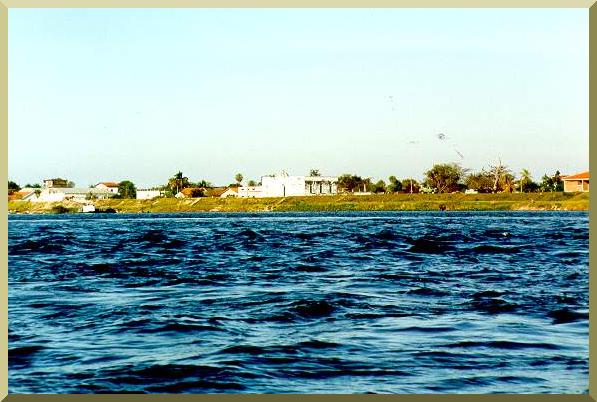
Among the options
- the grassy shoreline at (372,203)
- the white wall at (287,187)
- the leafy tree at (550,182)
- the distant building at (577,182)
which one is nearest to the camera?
the grassy shoreline at (372,203)

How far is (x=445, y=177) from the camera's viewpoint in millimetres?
186125

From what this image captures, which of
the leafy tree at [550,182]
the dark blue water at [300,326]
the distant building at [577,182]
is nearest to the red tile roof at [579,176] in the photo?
the distant building at [577,182]

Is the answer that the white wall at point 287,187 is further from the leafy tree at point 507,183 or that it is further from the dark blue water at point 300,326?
the dark blue water at point 300,326

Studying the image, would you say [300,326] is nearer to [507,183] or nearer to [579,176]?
[579,176]

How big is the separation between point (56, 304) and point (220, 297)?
3760mm

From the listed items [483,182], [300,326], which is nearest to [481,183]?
[483,182]

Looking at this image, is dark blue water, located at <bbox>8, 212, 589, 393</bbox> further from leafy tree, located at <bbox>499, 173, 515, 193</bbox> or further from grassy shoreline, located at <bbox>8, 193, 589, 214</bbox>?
leafy tree, located at <bbox>499, 173, 515, 193</bbox>

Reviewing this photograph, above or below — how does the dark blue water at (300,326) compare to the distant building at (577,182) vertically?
below

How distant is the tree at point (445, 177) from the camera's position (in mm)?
185500

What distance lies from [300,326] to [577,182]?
141044mm

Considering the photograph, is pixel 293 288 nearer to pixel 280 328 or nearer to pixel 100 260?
pixel 280 328

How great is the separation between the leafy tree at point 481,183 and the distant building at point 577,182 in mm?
26685

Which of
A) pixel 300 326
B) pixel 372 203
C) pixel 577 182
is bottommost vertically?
pixel 300 326

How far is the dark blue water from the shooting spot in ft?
36.0
